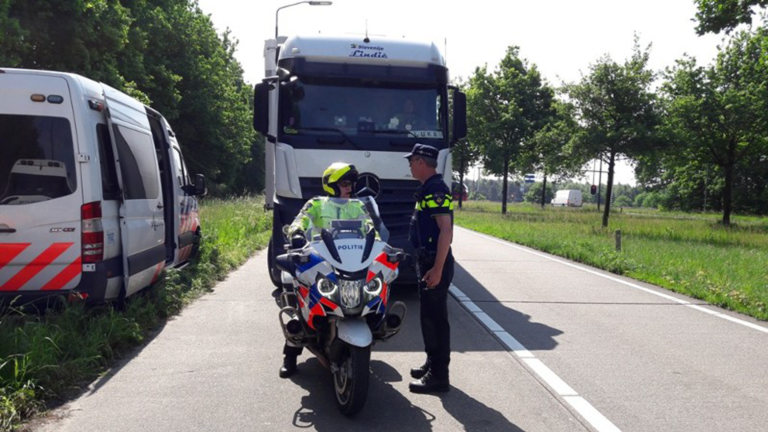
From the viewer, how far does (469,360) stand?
6.03 m

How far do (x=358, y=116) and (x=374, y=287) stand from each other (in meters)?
4.49

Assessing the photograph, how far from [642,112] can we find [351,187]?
22.8 meters

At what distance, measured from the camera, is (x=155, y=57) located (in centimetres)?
3153

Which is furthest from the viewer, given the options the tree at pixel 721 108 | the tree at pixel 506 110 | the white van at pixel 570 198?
the white van at pixel 570 198

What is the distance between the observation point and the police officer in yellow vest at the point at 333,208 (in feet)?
16.4

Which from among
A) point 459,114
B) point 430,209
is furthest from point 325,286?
point 459,114

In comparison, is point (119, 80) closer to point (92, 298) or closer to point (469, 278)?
point (469, 278)

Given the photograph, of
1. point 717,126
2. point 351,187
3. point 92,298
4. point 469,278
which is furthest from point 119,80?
point 717,126

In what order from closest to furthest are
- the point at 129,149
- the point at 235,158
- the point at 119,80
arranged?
the point at 129,149, the point at 119,80, the point at 235,158

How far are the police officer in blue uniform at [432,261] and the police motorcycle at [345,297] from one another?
12.7 inches

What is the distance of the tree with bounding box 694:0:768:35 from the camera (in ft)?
55.0

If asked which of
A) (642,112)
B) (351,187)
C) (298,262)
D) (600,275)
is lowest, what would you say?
(600,275)

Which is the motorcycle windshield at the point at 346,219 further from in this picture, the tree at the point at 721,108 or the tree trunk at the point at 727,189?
the tree trunk at the point at 727,189

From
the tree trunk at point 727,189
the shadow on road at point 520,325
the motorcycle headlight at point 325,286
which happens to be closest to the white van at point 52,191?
the motorcycle headlight at point 325,286
